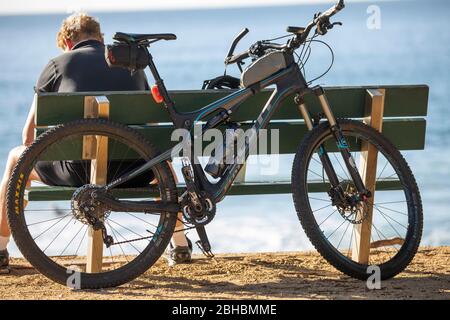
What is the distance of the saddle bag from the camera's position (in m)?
6.35

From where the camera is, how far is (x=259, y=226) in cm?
1221

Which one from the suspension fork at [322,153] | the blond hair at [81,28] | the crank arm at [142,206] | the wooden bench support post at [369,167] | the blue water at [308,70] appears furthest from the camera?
the blue water at [308,70]

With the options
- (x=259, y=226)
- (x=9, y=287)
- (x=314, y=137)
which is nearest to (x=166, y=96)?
(x=314, y=137)

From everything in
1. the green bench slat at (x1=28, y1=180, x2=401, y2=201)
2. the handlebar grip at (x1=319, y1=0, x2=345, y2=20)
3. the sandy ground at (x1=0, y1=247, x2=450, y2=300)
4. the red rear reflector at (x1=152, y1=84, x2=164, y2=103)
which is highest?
the handlebar grip at (x1=319, y1=0, x2=345, y2=20)

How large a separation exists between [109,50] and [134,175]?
615 millimetres

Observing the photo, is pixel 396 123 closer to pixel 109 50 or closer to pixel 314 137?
pixel 314 137

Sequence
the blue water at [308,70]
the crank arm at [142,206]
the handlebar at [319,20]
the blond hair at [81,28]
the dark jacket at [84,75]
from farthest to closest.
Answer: the blue water at [308,70] < the blond hair at [81,28] < the dark jacket at [84,75] < the handlebar at [319,20] < the crank arm at [142,206]

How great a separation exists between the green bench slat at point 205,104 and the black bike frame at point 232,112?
16cm

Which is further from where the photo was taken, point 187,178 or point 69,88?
point 69,88

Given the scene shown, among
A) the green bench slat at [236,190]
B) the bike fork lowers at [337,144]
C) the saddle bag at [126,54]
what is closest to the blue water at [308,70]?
the green bench slat at [236,190]

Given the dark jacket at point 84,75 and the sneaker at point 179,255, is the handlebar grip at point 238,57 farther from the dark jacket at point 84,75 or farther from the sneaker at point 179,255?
the sneaker at point 179,255

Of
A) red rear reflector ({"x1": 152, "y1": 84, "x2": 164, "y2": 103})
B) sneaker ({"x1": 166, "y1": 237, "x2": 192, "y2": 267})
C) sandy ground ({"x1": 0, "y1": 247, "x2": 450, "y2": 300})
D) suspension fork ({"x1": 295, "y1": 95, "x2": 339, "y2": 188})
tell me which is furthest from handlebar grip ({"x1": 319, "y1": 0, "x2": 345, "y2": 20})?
sneaker ({"x1": 166, "y1": 237, "x2": 192, "y2": 267})

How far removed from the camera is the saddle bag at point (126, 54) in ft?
20.8

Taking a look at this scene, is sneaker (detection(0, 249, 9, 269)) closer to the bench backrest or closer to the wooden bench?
the wooden bench
